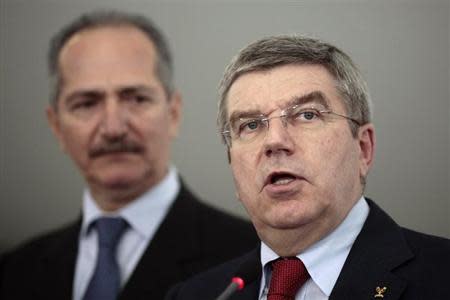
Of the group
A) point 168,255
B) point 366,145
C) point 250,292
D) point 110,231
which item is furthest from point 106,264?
point 366,145

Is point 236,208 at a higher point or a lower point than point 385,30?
lower

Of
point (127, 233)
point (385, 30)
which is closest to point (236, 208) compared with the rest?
point (127, 233)

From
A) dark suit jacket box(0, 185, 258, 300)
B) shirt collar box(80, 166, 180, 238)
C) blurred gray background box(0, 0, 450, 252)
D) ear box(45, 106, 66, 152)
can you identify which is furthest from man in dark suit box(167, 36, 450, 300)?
ear box(45, 106, 66, 152)

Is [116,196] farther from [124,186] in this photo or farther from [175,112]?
[175,112]

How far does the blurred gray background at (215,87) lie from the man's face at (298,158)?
0.18 meters

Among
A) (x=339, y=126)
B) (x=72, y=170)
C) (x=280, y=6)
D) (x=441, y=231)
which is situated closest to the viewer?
(x=339, y=126)

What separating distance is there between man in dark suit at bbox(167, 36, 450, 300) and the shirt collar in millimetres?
499

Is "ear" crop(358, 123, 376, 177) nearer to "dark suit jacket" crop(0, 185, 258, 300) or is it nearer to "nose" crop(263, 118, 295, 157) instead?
"nose" crop(263, 118, 295, 157)

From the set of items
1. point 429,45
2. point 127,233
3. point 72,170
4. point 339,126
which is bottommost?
point 127,233

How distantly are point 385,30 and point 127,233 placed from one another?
1.06 m

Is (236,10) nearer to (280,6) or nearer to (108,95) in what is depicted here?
(280,6)

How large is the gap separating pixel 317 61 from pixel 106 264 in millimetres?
997

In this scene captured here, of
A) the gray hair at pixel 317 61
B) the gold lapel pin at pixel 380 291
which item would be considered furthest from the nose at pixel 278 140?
the gold lapel pin at pixel 380 291

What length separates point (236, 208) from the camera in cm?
238
